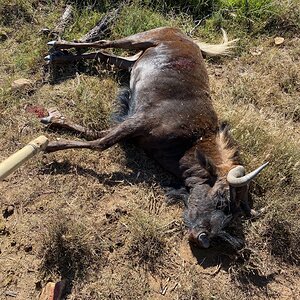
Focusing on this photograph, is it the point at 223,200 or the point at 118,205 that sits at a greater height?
the point at 223,200

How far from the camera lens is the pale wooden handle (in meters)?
4.00

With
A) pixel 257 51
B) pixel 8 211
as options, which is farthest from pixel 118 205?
pixel 257 51

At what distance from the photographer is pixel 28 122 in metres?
6.03

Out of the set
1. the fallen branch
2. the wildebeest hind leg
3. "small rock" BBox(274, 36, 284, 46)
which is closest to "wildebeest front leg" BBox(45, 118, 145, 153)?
the wildebeest hind leg

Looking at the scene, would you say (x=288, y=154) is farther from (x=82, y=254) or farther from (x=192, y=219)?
(x=82, y=254)

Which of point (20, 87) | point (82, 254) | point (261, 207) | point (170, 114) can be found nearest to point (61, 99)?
point (20, 87)

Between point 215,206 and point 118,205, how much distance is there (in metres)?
1.05

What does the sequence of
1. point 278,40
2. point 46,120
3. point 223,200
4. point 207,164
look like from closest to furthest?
point 223,200 < point 207,164 < point 46,120 < point 278,40

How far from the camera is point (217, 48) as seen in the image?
736cm

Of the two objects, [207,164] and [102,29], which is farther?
[102,29]

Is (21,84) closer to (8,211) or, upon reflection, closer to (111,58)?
(111,58)

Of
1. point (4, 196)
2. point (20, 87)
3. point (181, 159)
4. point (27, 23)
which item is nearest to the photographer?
point (4, 196)

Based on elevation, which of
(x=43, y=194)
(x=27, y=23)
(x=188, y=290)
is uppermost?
(x=27, y=23)

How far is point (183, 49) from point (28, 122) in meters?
2.20
